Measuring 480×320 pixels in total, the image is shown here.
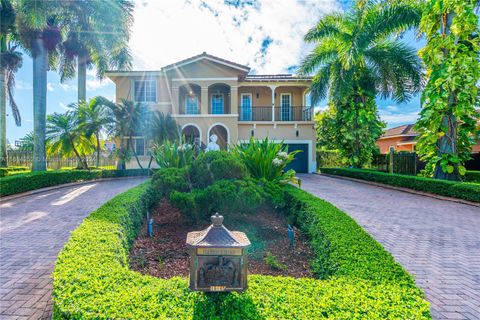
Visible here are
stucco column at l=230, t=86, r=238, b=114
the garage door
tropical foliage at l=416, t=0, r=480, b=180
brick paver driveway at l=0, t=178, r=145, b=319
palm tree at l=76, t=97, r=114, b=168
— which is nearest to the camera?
brick paver driveway at l=0, t=178, r=145, b=319

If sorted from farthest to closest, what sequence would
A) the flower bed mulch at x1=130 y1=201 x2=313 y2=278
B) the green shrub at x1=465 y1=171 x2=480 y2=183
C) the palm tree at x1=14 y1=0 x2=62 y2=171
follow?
1. the palm tree at x1=14 y1=0 x2=62 y2=171
2. the green shrub at x1=465 y1=171 x2=480 y2=183
3. the flower bed mulch at x1=130 y1=201 x2=313 y2=278

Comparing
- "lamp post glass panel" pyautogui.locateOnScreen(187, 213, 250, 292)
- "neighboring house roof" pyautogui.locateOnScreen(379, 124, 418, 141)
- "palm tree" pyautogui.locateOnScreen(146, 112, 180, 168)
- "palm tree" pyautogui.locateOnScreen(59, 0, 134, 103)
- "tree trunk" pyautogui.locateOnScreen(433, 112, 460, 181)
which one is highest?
"palm tree" pyautogui.locateOnScreen(59, 0, 134, 103)

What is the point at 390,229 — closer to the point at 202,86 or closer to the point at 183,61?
the point at 202,86

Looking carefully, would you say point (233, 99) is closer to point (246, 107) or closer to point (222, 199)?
point (246, 107)

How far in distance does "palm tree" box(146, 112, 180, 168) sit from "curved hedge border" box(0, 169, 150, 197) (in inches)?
107

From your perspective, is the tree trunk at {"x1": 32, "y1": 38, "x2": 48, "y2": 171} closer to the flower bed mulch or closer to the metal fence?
the metal fence

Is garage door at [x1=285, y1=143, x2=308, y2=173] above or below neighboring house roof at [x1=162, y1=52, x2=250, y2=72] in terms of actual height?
below

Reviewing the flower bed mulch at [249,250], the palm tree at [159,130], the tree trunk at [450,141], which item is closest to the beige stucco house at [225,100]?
the palm tree at [159,130]

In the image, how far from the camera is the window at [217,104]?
1933 cm

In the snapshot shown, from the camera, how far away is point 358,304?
76.9 inches

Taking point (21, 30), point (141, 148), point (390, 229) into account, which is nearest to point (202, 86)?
point (141, 148)

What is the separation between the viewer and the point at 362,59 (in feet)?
45.5

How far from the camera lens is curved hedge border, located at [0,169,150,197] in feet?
29.4

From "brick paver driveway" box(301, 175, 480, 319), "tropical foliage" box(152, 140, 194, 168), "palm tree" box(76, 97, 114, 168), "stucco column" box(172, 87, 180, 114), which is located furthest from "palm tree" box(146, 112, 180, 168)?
"brick paver driveway" box(301, 175, 480, 319)
